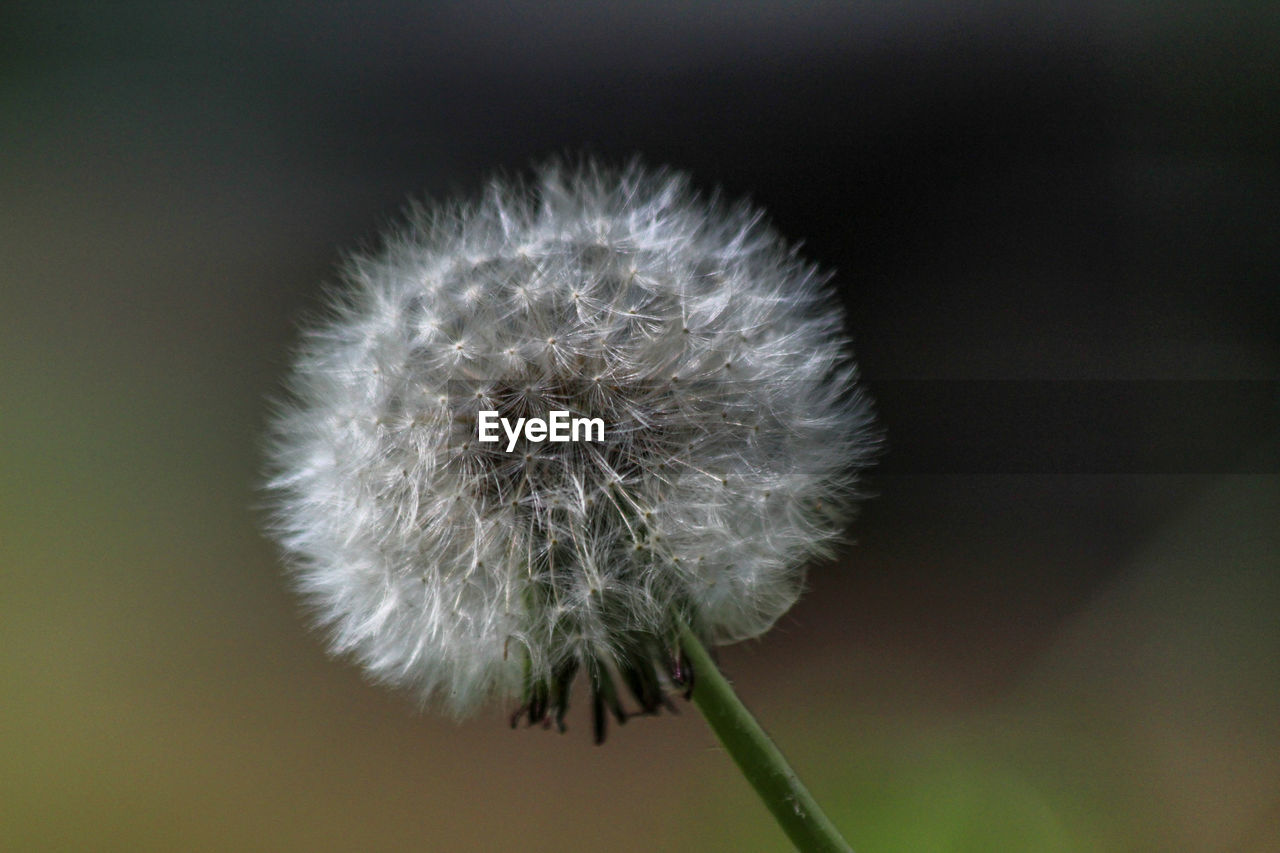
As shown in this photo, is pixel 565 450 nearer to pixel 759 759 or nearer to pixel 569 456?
pixel 569 456

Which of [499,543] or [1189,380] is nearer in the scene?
[499,543]

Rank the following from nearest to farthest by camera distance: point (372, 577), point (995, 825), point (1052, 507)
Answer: point (372, 577) → point (995, 825) → point (1052, 507)

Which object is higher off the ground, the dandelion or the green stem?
A: the dandelion

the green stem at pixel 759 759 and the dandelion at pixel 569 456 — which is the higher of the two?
the dandelion at pixel 569 456

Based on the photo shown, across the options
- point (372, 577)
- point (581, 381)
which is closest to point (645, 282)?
point (581, 381)

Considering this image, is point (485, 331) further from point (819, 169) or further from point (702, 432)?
point (819, 169)
